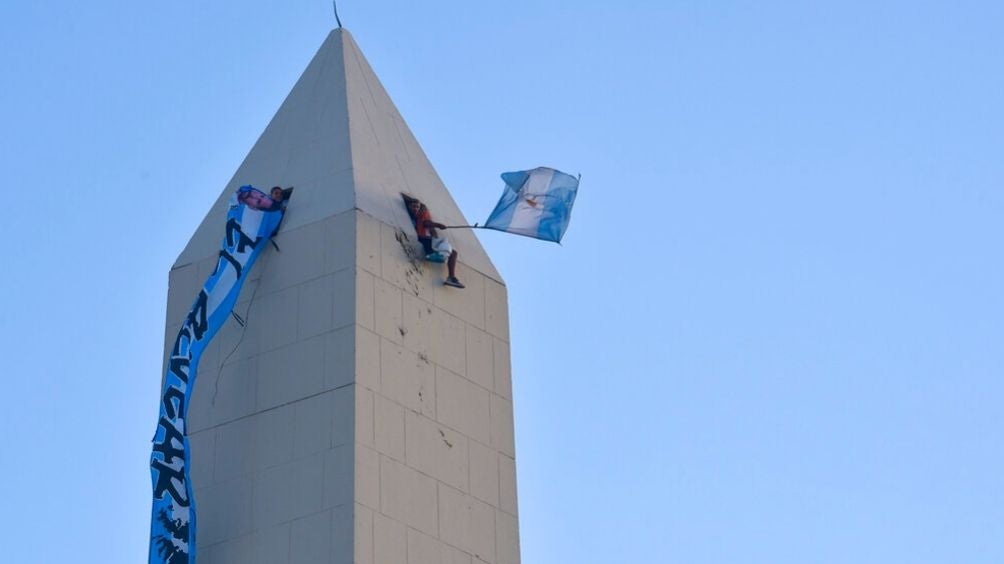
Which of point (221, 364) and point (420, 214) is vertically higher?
point (420, 214)

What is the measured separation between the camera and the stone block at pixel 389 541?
112ft

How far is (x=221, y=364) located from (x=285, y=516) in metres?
3.88

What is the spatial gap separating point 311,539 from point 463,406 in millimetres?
4544

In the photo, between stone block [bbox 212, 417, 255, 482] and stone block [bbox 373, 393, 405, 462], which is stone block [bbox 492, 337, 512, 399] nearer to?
stone block [bbox 373, 393, 405, 462]

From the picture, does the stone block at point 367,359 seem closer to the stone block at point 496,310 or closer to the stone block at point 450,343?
the stone block at point 450,343

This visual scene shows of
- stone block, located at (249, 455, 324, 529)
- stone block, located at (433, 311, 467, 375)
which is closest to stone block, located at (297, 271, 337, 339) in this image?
stone block, located at (433, 311, 467, 375)

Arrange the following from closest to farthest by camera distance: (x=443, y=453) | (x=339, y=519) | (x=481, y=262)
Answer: (x=339, y=519) → (x=443, y=453) → (x=481, y=262)

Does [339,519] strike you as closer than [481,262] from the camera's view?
Yes

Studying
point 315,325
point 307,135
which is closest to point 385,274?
point 315,325

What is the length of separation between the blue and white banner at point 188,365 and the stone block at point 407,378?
3.08 m

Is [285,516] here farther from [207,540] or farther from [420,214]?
[420,214]

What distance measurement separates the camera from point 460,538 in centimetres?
3600

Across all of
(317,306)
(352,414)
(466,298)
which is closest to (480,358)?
(466,298)

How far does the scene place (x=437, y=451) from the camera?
36.5 m
